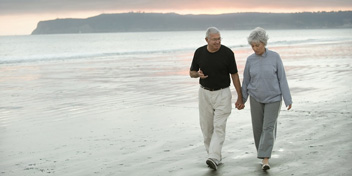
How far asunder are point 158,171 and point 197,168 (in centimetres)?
46

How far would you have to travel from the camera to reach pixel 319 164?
19.3 feet

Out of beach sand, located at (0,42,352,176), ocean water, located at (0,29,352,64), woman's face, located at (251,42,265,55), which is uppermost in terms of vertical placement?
woman's face, located at (251,42,265,55)

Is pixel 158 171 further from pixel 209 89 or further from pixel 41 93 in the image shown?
pixel 41 93

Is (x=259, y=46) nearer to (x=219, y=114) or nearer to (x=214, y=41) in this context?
(x=214, y=41)

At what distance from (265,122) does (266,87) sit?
0.39m

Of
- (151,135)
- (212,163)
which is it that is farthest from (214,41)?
(151,135)

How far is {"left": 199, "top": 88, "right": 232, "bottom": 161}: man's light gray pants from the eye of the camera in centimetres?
607

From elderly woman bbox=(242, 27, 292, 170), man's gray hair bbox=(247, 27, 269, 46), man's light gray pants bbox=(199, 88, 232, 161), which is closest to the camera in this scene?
man's gray hair bbox=(247, 27, 269, 46)

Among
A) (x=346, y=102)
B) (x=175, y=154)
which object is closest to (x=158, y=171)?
(x=175, y=154)

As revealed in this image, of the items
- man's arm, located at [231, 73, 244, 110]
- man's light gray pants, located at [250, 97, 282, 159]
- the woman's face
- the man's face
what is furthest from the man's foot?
the man's face

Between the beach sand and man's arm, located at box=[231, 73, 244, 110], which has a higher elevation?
man's arm, located at box=[231, 73, 244, 110]

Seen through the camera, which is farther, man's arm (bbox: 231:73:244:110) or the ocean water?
the ocean water

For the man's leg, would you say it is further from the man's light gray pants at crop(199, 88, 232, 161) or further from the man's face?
the man's face

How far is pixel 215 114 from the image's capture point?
614 centimetres
